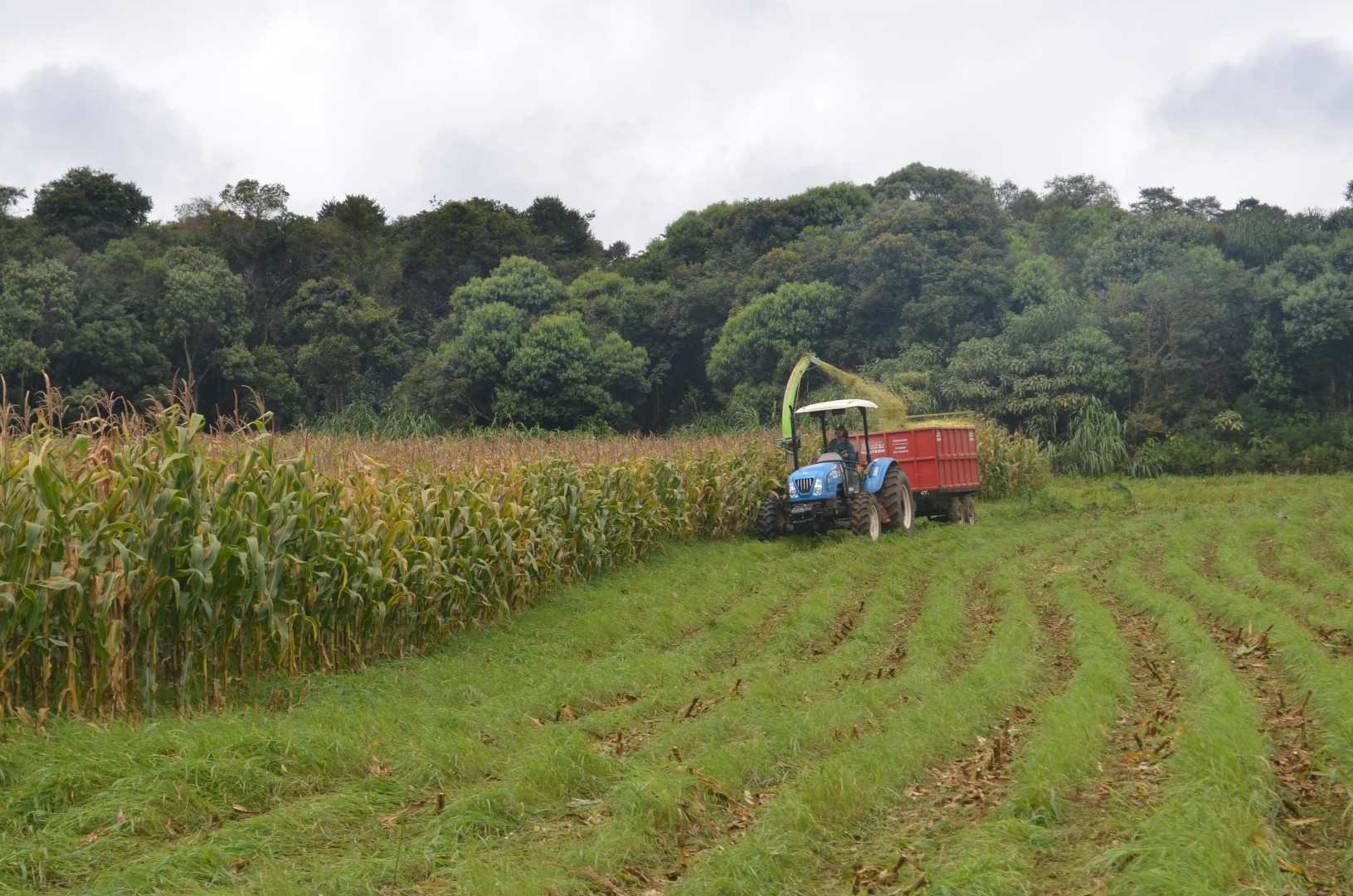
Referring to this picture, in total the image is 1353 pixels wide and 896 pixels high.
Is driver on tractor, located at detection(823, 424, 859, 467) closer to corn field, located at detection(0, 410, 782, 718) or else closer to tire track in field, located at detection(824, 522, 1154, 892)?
corn field, located at detection(0, 410, 782, 718)

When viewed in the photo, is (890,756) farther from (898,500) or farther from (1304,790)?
(898,500)

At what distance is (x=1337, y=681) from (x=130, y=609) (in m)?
8.36

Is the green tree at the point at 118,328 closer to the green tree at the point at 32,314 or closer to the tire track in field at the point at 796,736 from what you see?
the green tree at the point at 32,314

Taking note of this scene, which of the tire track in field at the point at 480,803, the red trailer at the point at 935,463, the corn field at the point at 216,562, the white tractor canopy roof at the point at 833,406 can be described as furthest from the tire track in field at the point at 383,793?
the red trailer at the point at 935,463

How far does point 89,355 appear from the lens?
3042cm

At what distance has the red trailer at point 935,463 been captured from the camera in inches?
732

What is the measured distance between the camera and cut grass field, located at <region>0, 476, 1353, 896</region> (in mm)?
4676

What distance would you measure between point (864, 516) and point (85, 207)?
33.6 meters

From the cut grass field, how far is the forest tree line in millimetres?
23574

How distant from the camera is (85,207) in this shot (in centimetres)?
3700

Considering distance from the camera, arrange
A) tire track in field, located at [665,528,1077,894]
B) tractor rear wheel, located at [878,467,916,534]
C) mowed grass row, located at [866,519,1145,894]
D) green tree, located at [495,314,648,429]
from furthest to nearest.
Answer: green tree, located at [495,314,648,429] < tractor rear wheel, located at [878,467,916,534] < tire track in field, located at [665,528,1077,894] < mowed grass row, located at [866,519,1145,894]

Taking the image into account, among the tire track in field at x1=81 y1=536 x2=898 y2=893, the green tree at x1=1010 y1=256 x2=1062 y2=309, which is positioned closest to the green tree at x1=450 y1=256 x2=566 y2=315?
the green tree at x1=1010 y1=256 x2=1062 y2=309

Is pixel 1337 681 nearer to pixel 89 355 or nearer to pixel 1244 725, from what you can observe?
pixel 1244 725

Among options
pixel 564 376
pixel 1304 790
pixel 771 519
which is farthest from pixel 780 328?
pixel 1304 790
